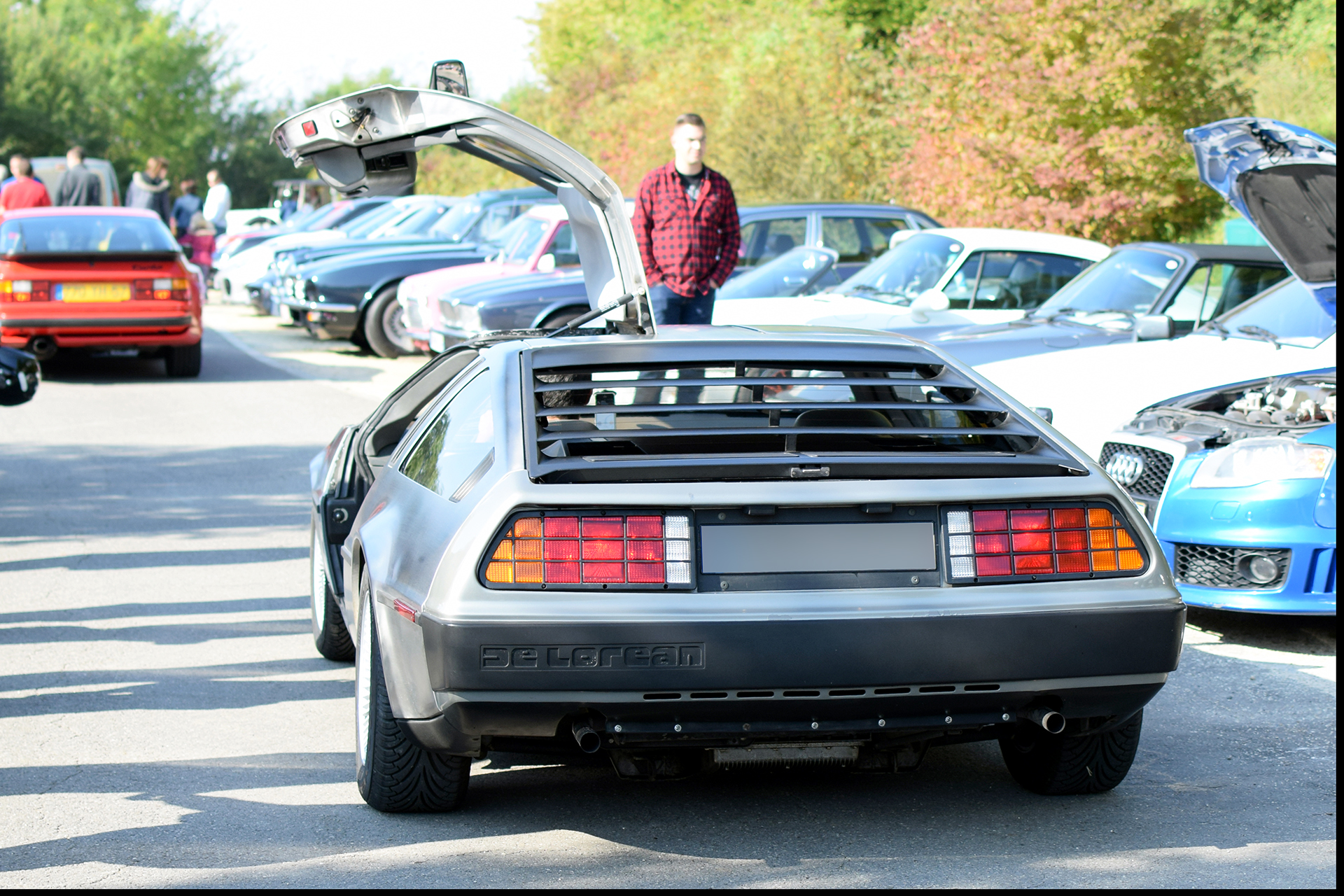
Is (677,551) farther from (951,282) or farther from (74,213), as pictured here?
(74,213)

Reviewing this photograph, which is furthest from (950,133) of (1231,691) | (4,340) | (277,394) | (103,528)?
(1231,691)

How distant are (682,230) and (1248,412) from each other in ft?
12.4

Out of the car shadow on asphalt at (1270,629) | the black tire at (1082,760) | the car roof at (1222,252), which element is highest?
the car roof at (1222,252)

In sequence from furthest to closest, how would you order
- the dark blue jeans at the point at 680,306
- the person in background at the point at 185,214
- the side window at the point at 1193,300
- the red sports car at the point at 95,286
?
the person in background at the point at 185,214 < the red sports car at the point at 95,286 < the side window at the point at 1193,300 < the dark blue jeans at the point at 680,306

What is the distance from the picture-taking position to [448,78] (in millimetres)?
6371

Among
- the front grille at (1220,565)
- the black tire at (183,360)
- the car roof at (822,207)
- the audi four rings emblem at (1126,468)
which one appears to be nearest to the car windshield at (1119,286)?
the audi four rings emblem at (1126,468)

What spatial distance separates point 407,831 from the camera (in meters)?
3.97

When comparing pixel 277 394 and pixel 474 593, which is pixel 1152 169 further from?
pixel 474 593

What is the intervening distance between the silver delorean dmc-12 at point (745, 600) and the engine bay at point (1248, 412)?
2634mm

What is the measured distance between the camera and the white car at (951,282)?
37.3 ft

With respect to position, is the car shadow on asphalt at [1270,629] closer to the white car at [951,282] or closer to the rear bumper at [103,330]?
the white car at [951,282]

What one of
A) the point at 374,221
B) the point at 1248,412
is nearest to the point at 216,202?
the point at 374,221

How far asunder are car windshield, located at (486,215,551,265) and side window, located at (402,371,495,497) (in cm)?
1165

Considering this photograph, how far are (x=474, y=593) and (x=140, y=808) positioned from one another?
4.40ft
